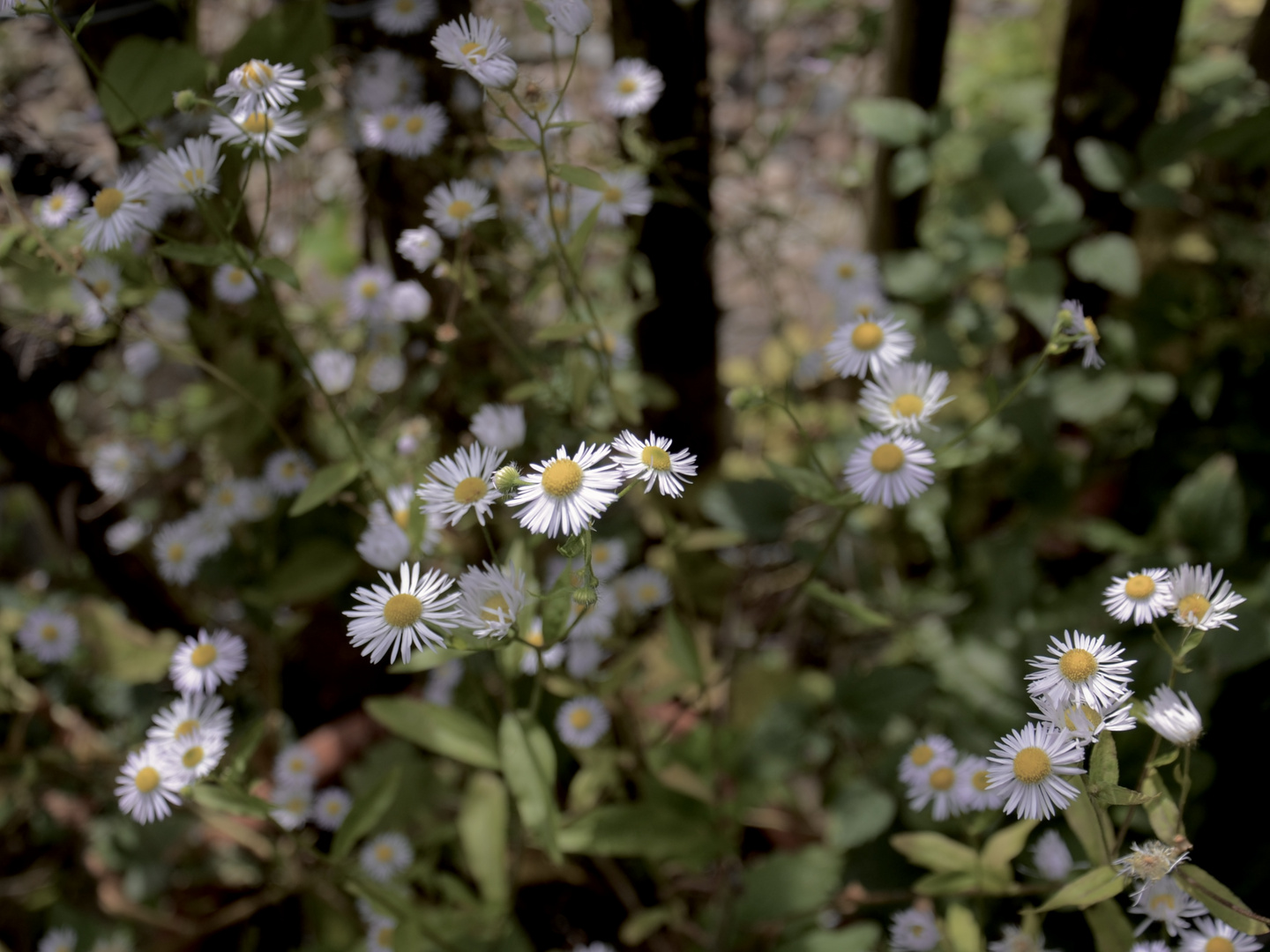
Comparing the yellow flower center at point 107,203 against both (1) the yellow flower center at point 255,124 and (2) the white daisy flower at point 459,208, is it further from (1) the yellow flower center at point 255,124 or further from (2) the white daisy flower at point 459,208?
(2) the white daisy flower at point 459,208

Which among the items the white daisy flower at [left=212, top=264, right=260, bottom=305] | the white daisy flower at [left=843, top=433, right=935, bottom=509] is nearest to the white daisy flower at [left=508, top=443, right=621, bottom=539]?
the white daisy flower at [left=843, top=433, right=935, bottom=509]

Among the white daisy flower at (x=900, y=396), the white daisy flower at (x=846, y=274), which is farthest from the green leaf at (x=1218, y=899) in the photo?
the white daisy flower at (x=846, y=274)

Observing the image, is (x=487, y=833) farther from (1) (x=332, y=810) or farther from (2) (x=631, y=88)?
(2) (x=631, y=88)

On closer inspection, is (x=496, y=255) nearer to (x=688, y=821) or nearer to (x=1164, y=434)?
(x=688, y=821)

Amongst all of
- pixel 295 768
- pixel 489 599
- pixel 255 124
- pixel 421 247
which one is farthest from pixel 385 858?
pixel 255 124

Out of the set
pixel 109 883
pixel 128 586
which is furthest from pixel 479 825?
pixel 128 586

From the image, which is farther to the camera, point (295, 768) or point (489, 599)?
point (295, 768)
